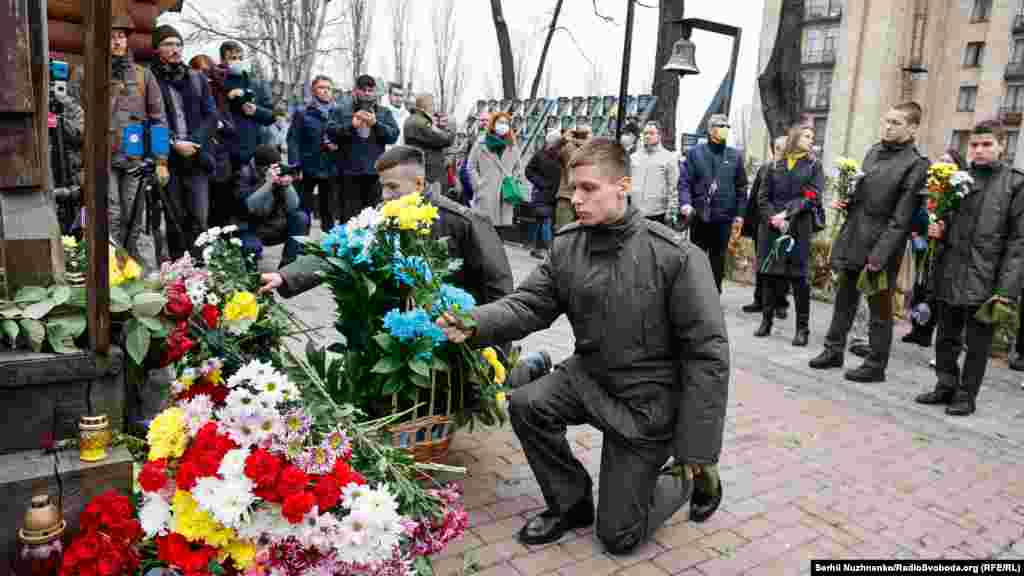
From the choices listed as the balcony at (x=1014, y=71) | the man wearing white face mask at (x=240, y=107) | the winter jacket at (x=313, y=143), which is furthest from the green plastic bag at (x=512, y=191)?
the balcony at (x=1014, y=71)

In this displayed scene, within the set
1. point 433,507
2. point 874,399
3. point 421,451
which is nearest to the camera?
point 433,507

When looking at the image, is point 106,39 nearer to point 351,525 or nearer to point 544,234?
point 351,525

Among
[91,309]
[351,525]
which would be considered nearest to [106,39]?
[91,309]

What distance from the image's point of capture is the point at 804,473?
4.25 metres

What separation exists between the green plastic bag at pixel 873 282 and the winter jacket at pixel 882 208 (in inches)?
3.6

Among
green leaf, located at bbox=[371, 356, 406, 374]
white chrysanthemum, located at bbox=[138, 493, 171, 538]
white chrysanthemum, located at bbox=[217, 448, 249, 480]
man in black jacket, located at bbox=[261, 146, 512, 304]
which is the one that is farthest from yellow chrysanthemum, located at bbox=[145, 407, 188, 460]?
man in black jacket, located at bbox=[261, 146, 512, 304]

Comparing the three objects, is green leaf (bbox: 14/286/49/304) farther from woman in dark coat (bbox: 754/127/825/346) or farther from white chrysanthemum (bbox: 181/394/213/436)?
woman in dark coat (bbox: 754/127/825/346)

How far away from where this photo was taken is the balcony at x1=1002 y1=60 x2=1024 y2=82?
138ft

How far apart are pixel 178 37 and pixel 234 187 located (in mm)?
1625

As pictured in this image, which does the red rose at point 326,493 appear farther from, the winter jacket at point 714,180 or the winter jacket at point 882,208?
the winter jacket at point 714,180

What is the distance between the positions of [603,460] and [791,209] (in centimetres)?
477

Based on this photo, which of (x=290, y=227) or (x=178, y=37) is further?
(x=290, y=227)

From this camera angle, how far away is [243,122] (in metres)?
7.98

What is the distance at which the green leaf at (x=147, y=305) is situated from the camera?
257cm
